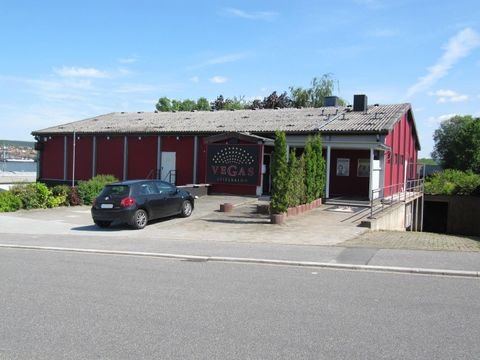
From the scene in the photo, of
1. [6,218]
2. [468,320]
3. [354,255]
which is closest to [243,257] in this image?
[354,255]

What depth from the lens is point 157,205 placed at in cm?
1719

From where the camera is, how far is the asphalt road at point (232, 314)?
502 cm

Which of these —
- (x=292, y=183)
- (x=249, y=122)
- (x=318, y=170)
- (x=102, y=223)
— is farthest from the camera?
(x=249, y=122)

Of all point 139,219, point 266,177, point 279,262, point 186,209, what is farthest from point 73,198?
point 279,262

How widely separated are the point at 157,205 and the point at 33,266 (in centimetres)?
753

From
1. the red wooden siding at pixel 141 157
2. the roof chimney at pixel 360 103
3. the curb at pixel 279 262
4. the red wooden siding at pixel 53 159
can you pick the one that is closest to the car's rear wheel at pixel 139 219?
the curb at pixel 279 262

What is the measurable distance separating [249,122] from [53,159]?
13644mm

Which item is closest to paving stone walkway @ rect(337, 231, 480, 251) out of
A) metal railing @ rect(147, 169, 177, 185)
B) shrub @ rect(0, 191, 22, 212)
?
shrub @ rect(0, 191, 22, 212)

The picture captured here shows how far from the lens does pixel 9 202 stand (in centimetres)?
2059

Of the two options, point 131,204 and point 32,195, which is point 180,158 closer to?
point 32,195

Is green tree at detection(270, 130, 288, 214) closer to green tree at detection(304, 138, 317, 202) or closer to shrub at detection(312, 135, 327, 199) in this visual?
green tree at detection(304, 138, 317, 202)

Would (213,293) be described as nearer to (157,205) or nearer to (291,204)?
(157,205)

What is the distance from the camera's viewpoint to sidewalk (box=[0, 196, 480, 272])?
36.2 feet

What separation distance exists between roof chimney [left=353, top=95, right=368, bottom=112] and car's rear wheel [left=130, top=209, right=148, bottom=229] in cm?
1613
